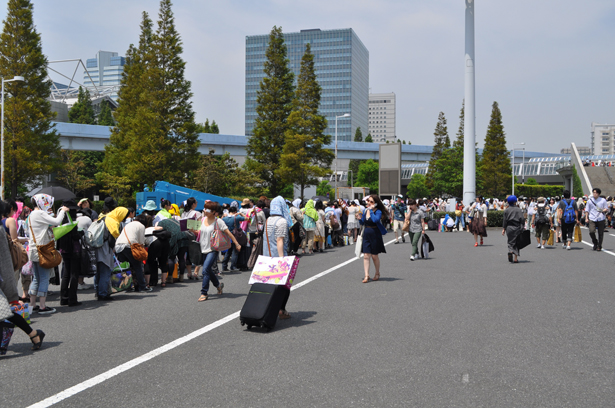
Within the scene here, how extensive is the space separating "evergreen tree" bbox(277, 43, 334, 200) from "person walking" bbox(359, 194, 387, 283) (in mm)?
34100

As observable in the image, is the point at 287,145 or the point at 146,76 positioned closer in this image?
the point at 146,76

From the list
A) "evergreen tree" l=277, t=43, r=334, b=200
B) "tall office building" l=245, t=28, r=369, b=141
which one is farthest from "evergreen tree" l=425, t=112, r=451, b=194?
"tall office building" l=245, t=28, r=369, b=141

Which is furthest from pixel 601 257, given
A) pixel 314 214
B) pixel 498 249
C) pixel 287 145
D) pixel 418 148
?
pixel 418 148

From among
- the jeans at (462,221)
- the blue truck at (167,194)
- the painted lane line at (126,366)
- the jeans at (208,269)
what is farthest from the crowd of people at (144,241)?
the blue truck at (167,194)

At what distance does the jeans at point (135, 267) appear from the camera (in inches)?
376

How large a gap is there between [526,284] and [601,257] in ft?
19.8

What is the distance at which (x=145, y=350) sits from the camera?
5785 mm

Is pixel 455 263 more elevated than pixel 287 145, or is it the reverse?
pixel 287 145

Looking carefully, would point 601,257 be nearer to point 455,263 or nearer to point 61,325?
point 455,263

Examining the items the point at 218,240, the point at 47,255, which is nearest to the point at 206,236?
the point at 218,240

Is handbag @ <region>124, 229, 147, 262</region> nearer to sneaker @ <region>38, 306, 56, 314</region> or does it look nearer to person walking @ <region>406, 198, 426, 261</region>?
sneaker @ <region>38, 306, 56, 314</region>

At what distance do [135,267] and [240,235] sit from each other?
3.79m

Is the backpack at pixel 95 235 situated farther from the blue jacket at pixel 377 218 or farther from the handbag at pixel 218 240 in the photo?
the blue jacket at pixel 377 218

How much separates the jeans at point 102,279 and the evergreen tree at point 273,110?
38093 millimetres
